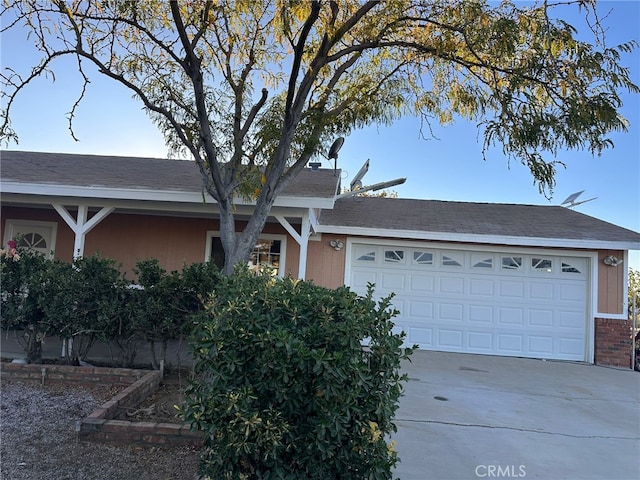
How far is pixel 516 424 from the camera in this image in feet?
16.1

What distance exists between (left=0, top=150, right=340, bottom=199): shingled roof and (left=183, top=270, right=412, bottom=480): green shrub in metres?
4.71

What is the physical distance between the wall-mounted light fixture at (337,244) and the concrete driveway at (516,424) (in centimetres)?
302

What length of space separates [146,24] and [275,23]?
1767mm

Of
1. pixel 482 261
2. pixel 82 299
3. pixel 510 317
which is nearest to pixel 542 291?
pixel 510 317

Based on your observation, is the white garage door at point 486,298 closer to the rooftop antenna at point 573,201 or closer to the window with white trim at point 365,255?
the window with white trim at point 365,255

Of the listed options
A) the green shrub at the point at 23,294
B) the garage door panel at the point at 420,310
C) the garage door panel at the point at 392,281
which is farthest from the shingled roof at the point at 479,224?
the green shrub at the point at 23,294

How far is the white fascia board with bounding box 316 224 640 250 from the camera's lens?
8961mm

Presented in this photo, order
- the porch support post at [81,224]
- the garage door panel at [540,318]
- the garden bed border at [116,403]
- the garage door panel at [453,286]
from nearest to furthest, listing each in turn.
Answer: the garden bed border at [116,403]
the porch support post at [81,224]
the garage door panel at [540,318]
the garage door panel at [453,286]

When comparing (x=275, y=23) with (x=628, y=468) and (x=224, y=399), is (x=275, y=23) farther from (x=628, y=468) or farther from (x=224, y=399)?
(x=628, y=468)

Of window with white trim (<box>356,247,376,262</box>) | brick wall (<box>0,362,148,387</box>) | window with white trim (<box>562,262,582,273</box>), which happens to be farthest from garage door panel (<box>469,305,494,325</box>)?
brick wall (<box>0,362,148,387</box>)

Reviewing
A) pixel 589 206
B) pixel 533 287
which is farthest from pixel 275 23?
pixel 589 206

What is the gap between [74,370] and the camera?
230 inches

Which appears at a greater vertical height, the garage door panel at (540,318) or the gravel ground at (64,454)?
the garage door panel at (540,318)

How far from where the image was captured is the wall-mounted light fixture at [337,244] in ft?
32.2
